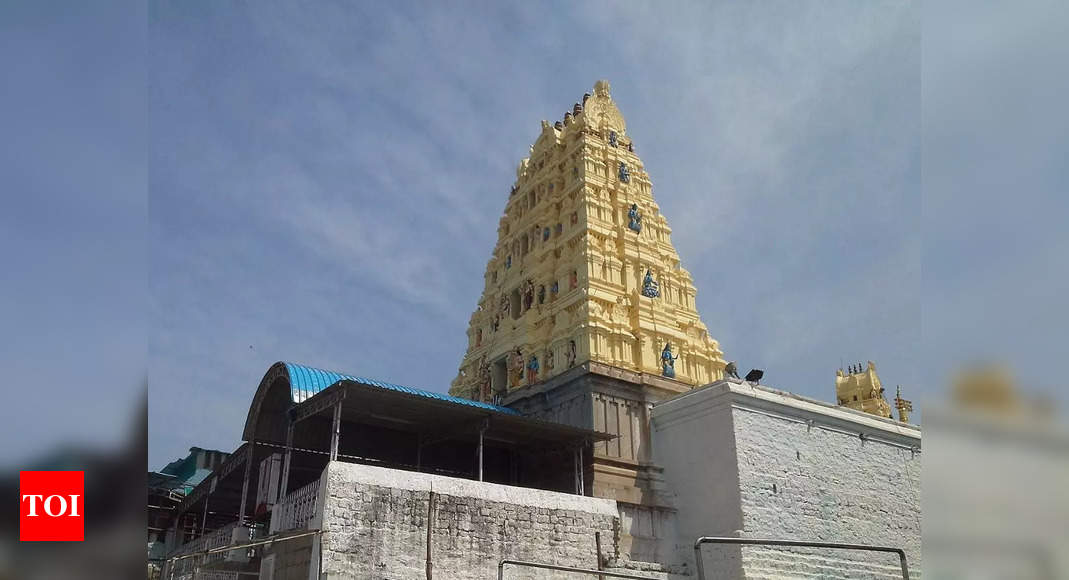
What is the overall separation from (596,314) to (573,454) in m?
5.04

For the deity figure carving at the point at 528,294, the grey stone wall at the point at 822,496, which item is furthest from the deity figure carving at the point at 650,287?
the grey stone wall at the point at 822,496

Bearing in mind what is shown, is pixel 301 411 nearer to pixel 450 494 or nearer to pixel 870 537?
pixel 450 494

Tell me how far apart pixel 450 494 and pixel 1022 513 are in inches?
602

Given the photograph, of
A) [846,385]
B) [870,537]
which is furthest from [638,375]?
[846,385]

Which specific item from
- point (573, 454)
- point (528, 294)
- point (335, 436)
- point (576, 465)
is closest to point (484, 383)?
point (528, 294)

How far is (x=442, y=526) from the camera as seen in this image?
54.9 feet

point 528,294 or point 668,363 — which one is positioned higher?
point 528,294

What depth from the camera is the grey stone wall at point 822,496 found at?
19703 millimetres

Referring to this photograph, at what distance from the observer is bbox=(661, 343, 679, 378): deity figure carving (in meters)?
25.3

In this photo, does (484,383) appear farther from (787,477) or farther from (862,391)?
(862,391)

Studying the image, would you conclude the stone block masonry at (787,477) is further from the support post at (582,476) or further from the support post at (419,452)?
the support post at (419,452)

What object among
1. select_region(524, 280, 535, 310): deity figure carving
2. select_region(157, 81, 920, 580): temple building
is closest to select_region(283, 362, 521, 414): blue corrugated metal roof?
select_region(157, 81, 920, 580): temple building

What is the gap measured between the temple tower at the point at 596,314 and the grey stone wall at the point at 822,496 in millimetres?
2839

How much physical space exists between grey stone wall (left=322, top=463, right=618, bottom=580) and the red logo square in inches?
445
